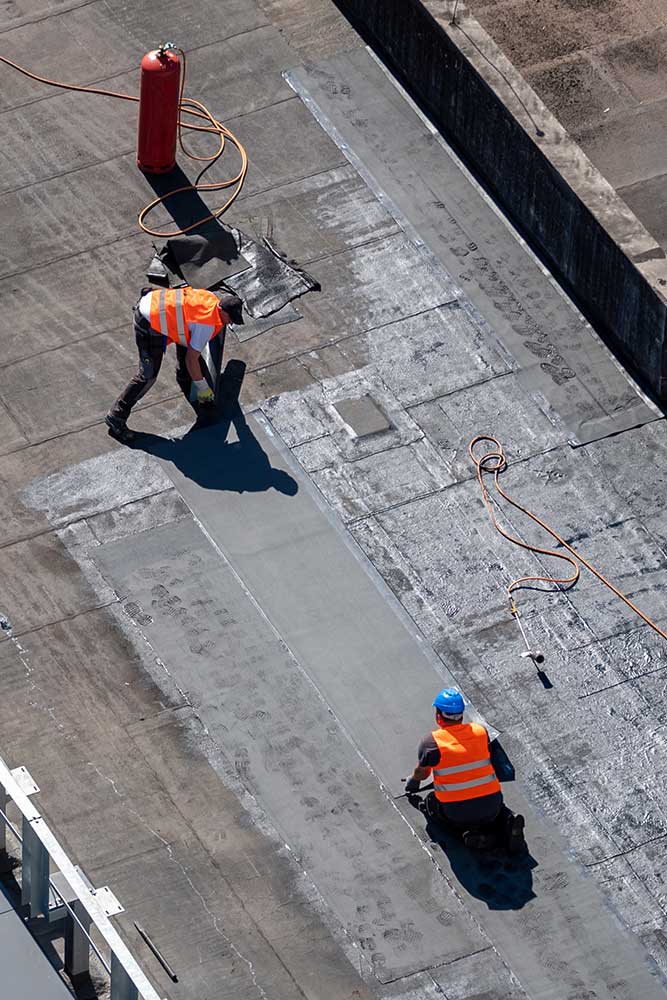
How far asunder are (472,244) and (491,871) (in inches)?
261

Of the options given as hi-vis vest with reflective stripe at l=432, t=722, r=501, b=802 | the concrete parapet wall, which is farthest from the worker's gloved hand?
hi-vis vest with reflective stripe at l=432, t=722, r=501, b=802

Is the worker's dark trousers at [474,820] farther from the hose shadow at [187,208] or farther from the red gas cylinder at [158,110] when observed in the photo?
the red gas cylinder at [158,110]

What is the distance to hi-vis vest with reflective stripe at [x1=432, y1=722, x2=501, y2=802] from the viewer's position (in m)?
14.2

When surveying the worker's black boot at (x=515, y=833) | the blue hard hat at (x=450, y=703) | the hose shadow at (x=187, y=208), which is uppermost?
the hose shadow at (x=187, y=208)

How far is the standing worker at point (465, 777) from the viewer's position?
14.2 metres

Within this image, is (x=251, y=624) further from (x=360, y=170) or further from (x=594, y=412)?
(x=360, y=170)

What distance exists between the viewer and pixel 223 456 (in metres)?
17.0

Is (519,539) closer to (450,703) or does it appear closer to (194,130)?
(450,703)

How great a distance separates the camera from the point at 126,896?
14117 mm

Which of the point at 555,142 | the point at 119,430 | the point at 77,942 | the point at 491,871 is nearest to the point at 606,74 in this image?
the point at 555,142

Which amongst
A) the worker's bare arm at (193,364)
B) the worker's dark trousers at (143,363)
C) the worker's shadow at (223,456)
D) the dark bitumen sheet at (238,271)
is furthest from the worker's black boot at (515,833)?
the dark bitumen sheet at (238,271)

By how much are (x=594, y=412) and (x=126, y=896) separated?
602cm

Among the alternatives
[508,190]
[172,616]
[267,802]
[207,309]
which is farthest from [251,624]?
[508,190]

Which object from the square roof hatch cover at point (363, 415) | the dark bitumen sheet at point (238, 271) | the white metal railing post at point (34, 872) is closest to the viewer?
the white metal railing post at point (34, 872)
